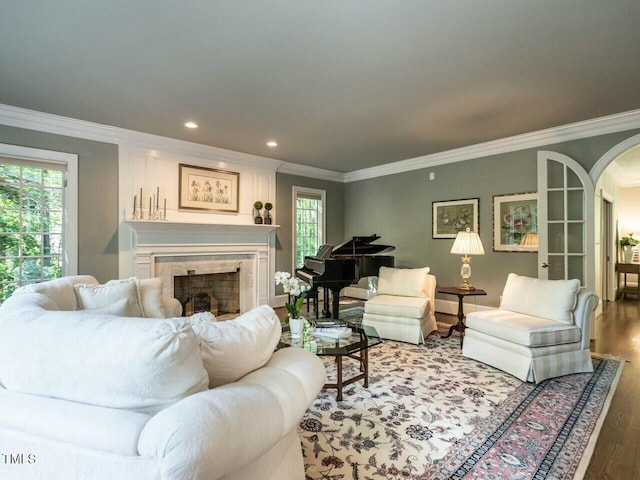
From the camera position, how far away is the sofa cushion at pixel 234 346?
48.6 inches

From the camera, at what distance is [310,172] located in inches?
254

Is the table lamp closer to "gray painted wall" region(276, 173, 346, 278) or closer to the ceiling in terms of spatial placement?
the ceiling

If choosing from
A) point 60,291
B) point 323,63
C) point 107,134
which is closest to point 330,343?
point 60,291

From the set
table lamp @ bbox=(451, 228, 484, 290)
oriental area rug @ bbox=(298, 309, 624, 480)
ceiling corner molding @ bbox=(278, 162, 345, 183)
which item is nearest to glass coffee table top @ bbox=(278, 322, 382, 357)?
oriental area rug @ bbox=(298, 309, 624, 480)

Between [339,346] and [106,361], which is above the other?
[106,361]

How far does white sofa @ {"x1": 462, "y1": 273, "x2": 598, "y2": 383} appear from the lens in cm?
285

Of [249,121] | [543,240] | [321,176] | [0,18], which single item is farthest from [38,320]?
[321,176]

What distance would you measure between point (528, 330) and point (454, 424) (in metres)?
1.18

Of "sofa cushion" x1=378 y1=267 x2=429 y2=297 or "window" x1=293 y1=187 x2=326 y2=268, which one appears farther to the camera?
"window" x1=293 y1=187 x2=326 y2=268

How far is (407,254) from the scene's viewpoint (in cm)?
604

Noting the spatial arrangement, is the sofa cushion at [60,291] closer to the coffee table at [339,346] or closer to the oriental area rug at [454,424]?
the coffee table at [339,346]

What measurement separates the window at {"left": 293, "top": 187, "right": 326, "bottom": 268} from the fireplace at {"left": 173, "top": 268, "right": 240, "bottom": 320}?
129 centimetres

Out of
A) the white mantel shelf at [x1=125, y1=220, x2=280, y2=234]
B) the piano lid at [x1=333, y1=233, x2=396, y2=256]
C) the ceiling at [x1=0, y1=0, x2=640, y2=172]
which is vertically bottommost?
the piano lid at [x1=333, y1=233, x2=396, y2=256]

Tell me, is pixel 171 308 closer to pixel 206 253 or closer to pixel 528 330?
pixel 206 253
